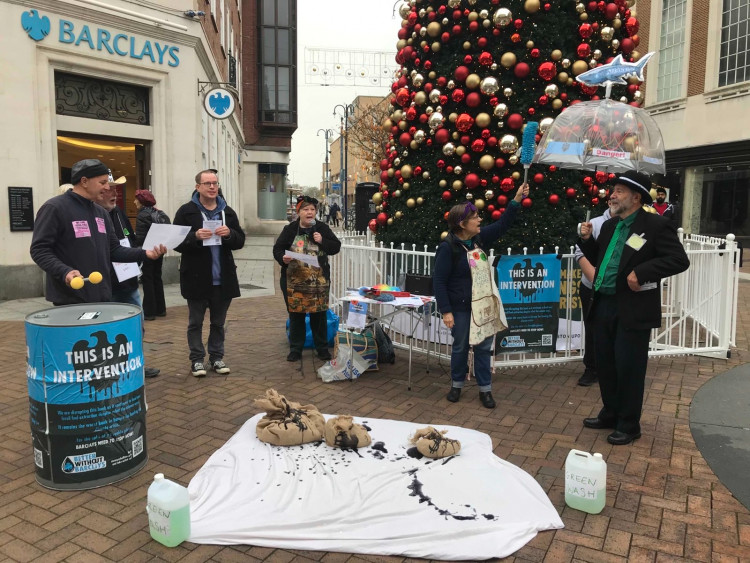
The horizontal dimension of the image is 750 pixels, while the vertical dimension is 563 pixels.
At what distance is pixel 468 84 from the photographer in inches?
267

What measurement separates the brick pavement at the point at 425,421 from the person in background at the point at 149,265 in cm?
159

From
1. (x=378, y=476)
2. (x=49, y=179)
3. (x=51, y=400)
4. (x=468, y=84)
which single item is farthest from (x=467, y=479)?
(x=49, y=179)

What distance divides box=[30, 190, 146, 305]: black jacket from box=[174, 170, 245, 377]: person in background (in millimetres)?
1108

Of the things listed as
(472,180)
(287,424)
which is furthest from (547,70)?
(287,424)

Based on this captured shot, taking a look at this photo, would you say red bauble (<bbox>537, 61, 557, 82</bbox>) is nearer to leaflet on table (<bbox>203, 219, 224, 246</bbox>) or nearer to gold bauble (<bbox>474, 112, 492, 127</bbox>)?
gold bauble (<bbox>474, 112, 492, 127</bbox>)

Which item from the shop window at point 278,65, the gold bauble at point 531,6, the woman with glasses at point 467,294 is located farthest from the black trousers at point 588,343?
the shop window at point 278,65

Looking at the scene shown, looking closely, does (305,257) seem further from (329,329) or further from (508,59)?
(508,59)

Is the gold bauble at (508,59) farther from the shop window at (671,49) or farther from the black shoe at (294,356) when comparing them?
the shop window at (671,49)

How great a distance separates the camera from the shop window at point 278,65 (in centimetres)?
3192

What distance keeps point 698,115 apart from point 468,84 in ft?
69.3

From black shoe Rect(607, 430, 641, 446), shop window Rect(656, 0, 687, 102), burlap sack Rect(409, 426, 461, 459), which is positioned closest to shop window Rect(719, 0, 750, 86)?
shop window Rect(656, 0, 687, 102)

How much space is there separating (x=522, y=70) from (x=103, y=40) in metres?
7.79

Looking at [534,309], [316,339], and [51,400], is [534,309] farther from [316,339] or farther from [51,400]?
[51,400]

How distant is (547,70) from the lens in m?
6.57
